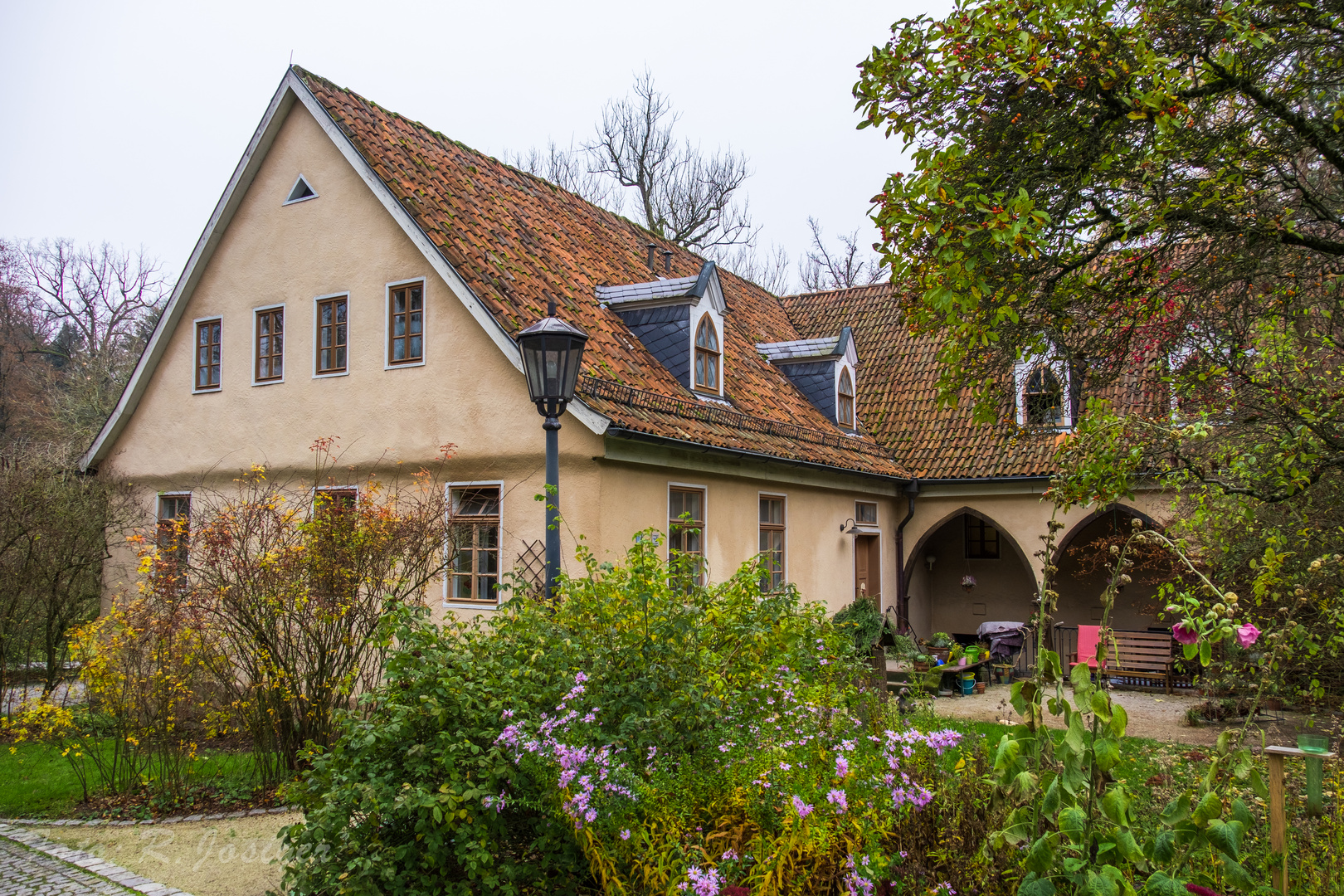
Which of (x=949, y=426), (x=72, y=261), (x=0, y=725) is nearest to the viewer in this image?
(x=0, y=725)

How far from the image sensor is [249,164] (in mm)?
13695

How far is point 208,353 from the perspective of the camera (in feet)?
47.1

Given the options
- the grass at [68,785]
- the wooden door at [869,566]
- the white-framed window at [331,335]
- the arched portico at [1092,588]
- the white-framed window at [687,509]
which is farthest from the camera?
the arched portico at [1092,588]

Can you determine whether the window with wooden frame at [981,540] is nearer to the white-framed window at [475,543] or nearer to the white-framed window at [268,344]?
the white-framed window at [475,543]

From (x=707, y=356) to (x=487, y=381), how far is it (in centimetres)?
371

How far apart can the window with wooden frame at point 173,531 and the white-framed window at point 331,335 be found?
2718 mm

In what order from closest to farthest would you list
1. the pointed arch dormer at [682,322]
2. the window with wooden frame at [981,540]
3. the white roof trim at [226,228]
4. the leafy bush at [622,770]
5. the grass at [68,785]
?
1. the leafy bush at [622,770]
2. the grass at [68,785]
3. the white roof trim at [226,228]
4. the pointed arch dormer at [682,322]
5. the window with wooden frame at [981,540]

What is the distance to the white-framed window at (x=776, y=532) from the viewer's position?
1412cm

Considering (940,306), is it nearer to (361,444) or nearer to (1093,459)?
(1093,459)

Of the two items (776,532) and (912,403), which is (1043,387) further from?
(912,403)

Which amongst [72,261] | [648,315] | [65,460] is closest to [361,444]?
[648,315]

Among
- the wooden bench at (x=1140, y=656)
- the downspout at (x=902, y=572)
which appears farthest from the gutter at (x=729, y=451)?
the wooden bench at (x=1140, y=656)

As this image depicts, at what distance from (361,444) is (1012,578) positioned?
1335 centimetres

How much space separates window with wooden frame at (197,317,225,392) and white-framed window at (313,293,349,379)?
6.79 ft
